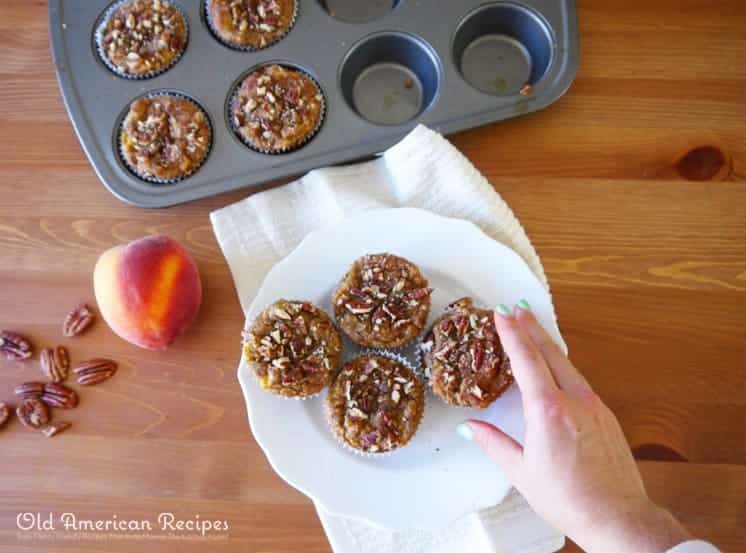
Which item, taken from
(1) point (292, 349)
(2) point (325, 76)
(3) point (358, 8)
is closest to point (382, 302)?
(1) point (292, 349)

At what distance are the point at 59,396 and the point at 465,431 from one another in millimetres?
855

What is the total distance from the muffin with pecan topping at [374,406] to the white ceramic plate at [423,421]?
7cm

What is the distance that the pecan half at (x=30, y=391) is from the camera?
1.46 meters

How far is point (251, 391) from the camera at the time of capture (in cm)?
135

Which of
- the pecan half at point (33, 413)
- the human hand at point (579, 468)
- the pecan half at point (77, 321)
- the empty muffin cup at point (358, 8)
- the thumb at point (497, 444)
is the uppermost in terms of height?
the empty muffin cup at point (358, 8)

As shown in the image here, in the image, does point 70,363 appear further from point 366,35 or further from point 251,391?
point 366,35

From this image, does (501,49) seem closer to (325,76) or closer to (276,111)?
(325,76)

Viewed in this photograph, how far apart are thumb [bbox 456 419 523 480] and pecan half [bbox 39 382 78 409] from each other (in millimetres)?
835

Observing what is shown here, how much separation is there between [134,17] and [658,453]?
60.0 inches

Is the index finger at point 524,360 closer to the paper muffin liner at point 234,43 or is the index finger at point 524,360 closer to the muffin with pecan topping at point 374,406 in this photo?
the muffin with pecan topping at point 374,406

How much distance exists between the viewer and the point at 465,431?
4.34 ft

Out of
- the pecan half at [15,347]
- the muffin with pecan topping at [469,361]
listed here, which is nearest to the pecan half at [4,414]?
the pecan half at [15,347]

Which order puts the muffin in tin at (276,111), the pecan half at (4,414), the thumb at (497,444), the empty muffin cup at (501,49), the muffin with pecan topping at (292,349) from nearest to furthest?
1. the thumb at (497,444)
2. the muffin with pecan topping at (292,349)
3. the pecan half at (4,414)
4. the muffin in tin at (276,111)
5. the empty muffin cup at (501,49)

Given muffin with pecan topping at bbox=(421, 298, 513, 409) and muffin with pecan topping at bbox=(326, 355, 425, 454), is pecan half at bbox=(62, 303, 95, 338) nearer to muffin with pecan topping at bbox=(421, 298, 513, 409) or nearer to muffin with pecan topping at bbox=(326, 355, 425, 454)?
muffin with pecan topping at bbox=(326, 355, 425, 454)
